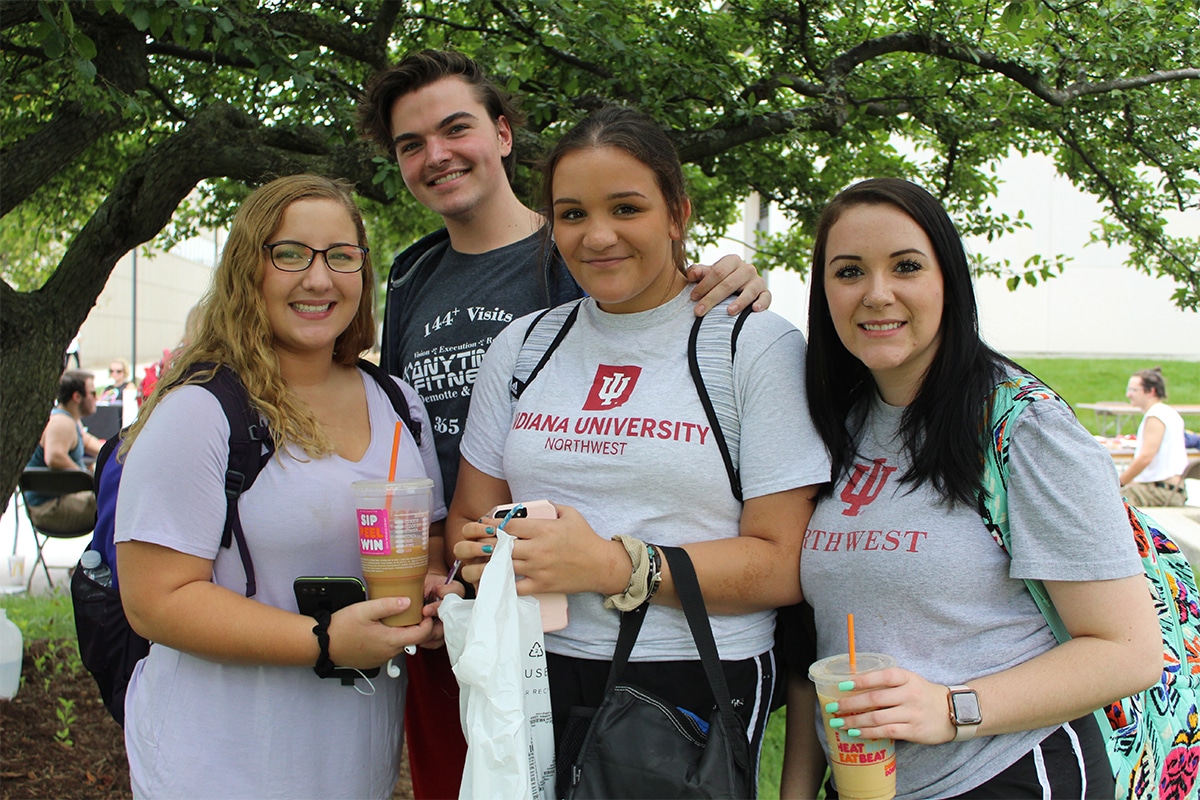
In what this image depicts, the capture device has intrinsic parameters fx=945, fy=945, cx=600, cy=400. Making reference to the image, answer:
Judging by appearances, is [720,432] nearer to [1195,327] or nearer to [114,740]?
[114,740]

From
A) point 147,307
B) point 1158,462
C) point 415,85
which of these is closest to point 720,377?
point 415,85

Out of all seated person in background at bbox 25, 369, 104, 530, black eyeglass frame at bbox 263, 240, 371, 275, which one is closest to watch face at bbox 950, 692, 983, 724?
black eyeglass frame at bbox 263, 240, 371, 275

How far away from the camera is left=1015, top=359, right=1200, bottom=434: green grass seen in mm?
20797

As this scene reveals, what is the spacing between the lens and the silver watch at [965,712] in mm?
1729

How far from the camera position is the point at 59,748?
168 inches

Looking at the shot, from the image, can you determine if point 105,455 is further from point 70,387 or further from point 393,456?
point 70,387

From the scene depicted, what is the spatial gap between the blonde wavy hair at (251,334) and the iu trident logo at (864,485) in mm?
1138

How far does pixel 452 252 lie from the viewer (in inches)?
114

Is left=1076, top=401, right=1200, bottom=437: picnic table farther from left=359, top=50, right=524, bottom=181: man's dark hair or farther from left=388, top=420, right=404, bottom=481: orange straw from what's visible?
left=388, top=420, right=404, bottom=481: orange straw

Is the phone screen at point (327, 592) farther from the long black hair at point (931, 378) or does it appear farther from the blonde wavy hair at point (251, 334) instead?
the long black hair at point (931, 378)

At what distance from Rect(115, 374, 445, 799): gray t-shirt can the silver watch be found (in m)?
1.25

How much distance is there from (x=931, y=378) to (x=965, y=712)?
0.64 meters

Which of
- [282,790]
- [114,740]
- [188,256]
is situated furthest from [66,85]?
[188,256]

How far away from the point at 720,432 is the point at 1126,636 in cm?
83
